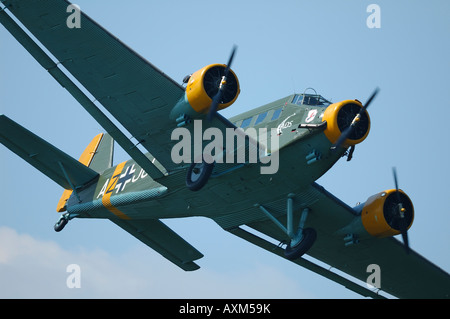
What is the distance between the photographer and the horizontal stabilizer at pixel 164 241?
2981 centimetres

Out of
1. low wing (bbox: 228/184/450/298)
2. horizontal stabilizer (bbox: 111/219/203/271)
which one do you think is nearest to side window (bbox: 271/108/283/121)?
low wing (bbox: 228/184/450/298)

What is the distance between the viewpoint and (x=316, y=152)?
23.9 metres

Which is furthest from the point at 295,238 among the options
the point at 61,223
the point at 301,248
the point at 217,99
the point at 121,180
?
the point at 61,223

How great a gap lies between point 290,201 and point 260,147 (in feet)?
8.61

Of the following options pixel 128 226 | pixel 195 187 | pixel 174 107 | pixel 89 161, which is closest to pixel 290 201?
pixel 195 187

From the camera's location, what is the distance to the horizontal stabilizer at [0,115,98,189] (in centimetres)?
2693

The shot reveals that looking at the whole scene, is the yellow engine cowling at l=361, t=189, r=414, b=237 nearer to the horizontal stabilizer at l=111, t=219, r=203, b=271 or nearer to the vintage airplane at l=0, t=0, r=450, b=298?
the vintage airplane at l=0, t=0, r=450, b=298

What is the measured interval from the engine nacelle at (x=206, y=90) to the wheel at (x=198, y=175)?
1.92 m

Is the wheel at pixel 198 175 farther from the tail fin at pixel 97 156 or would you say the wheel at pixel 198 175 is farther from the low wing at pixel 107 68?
the tail fin at pixel 97 156

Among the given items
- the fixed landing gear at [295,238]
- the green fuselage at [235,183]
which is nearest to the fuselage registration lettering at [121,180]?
the green fuselage at [235,183]

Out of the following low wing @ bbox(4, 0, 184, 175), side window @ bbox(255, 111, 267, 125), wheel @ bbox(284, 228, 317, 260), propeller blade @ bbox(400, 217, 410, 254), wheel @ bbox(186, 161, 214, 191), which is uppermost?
low wing @ bbox(4, 0, 184, 175)

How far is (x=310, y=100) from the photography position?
2494cm

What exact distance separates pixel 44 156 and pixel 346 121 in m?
11.8

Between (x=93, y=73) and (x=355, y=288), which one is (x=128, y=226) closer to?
(x=93, y=73)
